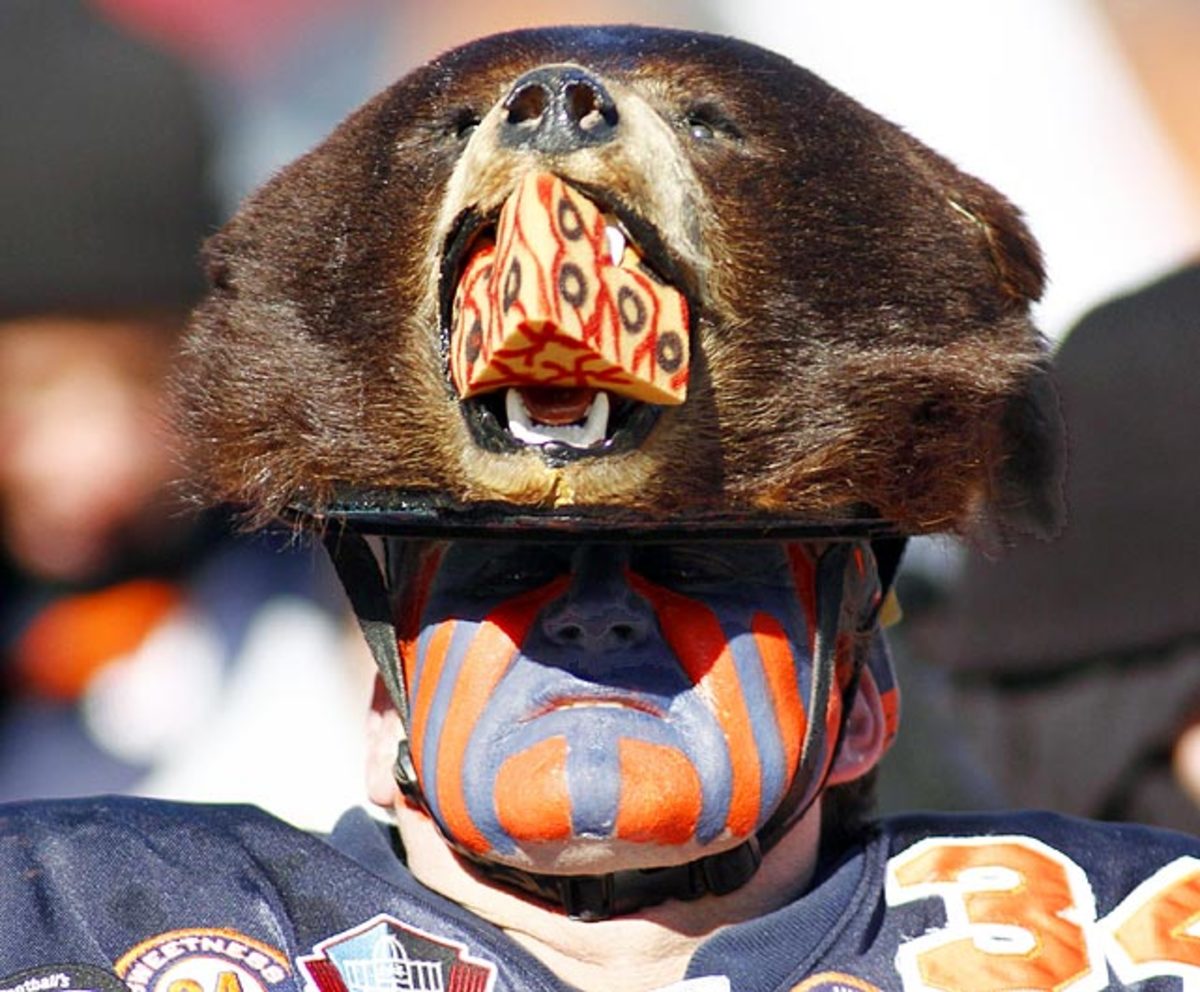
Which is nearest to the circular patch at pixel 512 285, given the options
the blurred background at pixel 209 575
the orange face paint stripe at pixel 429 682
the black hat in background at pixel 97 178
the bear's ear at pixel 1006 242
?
the orange face paint stripe at pixel 429 682

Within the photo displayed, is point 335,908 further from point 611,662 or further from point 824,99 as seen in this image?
point 824,99

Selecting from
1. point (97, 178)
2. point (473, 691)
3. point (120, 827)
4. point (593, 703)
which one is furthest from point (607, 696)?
point (97, 178)

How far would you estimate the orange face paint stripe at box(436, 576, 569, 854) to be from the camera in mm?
2123

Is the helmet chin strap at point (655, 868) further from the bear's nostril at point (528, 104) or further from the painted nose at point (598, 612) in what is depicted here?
the bear's nostril at point (528, 104)

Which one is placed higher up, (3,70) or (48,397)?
(3,70)

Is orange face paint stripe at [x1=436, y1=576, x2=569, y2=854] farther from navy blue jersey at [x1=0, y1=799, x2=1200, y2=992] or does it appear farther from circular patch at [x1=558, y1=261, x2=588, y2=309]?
circular patch at [x1=558, y1=261, x2=588, y2=309]

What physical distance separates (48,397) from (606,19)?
7.53 feet

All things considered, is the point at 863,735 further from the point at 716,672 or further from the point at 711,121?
the point at 711,121

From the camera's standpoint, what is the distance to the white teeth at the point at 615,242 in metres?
2.00

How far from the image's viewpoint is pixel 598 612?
2.14 metres

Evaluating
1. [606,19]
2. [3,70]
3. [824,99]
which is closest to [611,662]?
[824,99]

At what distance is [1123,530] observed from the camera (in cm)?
398

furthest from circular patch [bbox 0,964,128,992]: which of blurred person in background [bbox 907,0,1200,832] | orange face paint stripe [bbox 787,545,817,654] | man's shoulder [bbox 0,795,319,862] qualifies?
blurred person in background [bbox 907,0,1200,832]

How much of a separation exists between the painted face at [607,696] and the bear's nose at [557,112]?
0.36 metres
